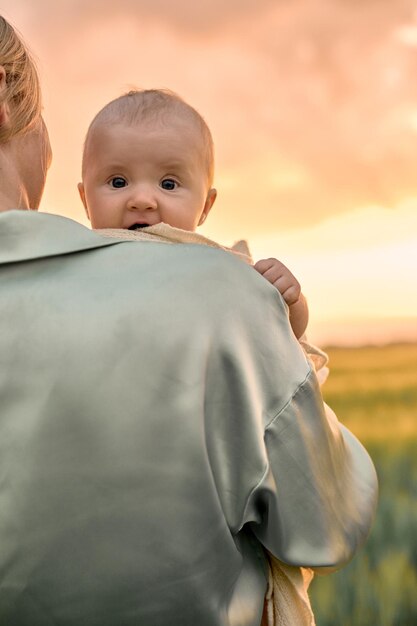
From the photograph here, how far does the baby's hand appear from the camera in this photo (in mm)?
1852

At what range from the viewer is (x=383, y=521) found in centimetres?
520

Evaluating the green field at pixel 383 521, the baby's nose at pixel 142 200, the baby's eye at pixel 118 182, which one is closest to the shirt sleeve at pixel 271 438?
the baby's nose at pixel 142 200

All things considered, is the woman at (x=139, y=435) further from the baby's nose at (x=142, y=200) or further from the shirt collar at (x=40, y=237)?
the baby's nose at (x=142, y=200)

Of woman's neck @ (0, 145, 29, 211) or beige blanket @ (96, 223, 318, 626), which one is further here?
woman's neck @ (0, 145, 29, 211)

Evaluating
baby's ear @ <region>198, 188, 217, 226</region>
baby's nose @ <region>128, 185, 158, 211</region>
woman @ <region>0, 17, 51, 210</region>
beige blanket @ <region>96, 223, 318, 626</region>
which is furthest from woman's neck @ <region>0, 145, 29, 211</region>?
baby's ear @ <region>198, 188, 217, 226</region>

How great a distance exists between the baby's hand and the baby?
48 cm

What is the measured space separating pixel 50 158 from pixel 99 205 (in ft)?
1.11

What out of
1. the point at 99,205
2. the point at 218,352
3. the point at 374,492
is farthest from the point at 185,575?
the point at 99,205

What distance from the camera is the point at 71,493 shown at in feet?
4.91

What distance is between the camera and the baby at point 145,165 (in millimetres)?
2314

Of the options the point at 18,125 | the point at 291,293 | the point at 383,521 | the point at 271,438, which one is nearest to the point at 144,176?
the point at 18,125

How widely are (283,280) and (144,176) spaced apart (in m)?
0.61

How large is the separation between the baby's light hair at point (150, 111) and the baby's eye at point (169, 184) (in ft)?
0.44

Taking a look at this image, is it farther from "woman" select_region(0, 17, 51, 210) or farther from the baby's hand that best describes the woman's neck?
the baby's hand
